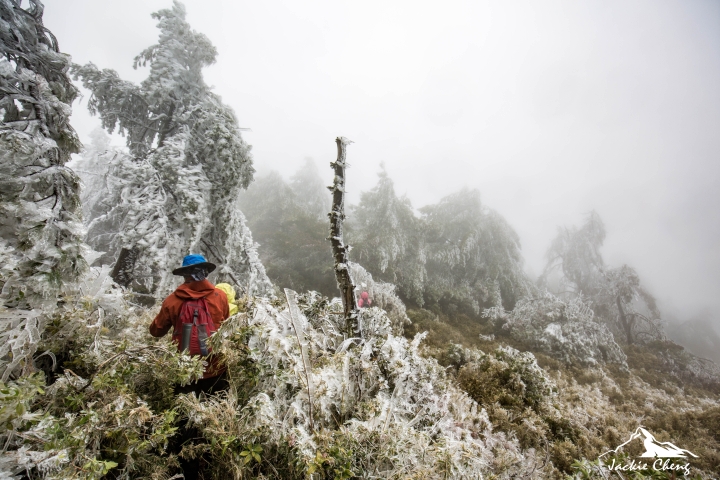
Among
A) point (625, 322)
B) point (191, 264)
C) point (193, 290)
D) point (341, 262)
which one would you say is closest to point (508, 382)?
point (341, 262)

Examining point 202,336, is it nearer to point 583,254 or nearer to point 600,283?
point 600,283

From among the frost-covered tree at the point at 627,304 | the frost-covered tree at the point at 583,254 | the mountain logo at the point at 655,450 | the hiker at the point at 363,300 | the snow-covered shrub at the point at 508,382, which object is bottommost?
the snow-covered shrub at the point at 508,382

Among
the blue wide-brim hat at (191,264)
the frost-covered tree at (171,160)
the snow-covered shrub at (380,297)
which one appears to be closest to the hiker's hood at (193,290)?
the blue wide-brim hat at (191,264)

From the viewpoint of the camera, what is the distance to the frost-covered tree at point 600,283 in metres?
16.6

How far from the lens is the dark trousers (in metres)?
2.18

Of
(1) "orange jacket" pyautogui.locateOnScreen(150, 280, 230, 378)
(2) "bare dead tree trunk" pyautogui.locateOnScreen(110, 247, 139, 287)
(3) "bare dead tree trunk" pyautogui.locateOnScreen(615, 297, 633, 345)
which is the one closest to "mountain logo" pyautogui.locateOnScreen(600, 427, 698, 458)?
(1) "orange jacket" pyautogui.locateOnScreen(150, 280, 230, 378)

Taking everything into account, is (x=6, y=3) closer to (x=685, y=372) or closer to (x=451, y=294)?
(x=451, y=294)

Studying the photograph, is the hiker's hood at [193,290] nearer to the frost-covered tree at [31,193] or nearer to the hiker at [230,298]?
the hiker at [230,298]

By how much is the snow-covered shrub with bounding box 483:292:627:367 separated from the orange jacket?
522 inches

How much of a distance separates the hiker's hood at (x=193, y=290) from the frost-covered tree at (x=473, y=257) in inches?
549

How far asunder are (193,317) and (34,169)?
1728 mm

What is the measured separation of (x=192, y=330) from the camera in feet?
8.48

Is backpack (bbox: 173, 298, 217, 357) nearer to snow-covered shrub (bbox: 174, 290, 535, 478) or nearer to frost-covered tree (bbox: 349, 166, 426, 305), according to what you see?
snow-covered shrub (bbox: 174, 290, 535, 478)

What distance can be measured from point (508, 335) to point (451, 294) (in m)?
3.48
